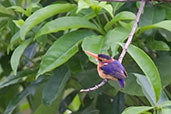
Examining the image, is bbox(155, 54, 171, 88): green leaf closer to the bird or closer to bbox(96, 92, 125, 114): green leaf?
bbox(96, 92, 125, 114): green leaf

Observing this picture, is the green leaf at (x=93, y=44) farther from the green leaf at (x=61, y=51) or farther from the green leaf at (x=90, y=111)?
the green leaf at (x=90, y=111)

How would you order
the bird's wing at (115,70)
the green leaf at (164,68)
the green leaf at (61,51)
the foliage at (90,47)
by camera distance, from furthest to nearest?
1. the green leaf at (164,68)
2. the green leaf at (61,51)
3. the foliage at (90,47)
4. the bird's wing at (115,70)

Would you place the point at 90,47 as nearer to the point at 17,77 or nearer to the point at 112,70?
the point at 112,70

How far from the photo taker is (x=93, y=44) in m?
1.36

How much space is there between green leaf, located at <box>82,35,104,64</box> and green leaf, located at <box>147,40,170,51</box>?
7.8 inches

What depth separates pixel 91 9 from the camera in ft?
4.85

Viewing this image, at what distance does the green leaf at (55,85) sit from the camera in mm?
1607

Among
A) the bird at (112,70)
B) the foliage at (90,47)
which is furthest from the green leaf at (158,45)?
the bird at (112,70)

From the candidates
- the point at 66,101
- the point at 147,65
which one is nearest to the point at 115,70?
the point at 147,65

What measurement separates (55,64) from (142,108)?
326 millimetres

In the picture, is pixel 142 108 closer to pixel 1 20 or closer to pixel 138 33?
pixel 138 33

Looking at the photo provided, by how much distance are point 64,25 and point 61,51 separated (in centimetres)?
8

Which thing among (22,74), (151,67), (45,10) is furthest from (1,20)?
(151,67)

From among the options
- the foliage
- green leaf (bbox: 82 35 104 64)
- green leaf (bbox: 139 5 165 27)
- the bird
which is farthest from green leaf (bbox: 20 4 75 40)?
the bird
